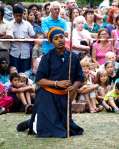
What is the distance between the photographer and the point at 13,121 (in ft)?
33.9

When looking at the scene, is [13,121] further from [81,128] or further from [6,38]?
[6,38]

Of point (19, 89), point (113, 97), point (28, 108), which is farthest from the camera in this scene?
point (113, 97)

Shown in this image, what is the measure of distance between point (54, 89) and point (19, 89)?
8.53ft

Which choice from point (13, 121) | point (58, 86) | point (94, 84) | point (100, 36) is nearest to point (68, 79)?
point (58, 86)

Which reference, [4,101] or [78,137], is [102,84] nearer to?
[4,101]

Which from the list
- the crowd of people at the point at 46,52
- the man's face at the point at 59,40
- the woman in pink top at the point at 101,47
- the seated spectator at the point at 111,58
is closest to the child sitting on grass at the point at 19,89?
the crowd of people at the point at 46,52

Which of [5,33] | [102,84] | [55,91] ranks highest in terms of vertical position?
[5,33]

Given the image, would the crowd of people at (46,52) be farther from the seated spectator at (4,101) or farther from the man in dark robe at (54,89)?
the man in dark robe at (54,89)

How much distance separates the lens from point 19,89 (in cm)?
1155

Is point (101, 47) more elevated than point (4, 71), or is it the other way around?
point (101, 47)

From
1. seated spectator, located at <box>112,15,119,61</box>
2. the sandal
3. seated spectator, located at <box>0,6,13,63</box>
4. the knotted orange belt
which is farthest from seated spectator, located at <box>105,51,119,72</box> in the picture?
the knotted orange belt

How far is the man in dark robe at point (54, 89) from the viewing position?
900cm

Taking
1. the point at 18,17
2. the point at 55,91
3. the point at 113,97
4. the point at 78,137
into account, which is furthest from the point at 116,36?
the point at 78,137

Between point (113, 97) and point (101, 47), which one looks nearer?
point (113, 97)
